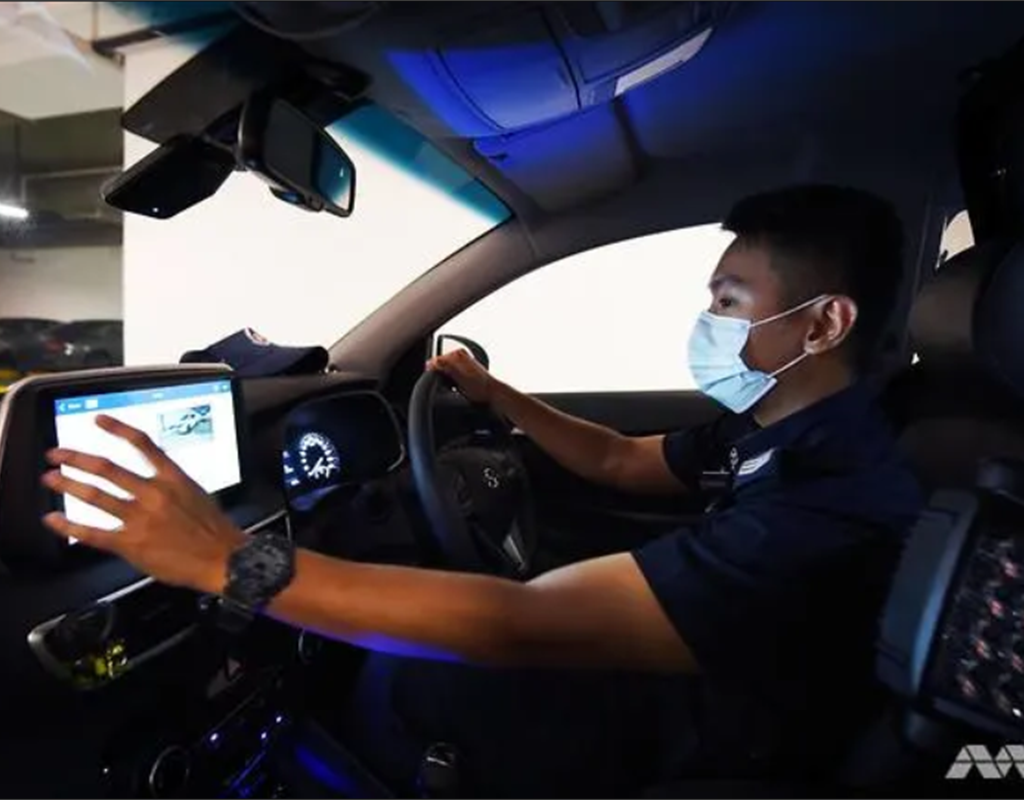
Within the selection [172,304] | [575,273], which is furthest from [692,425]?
[172,304]

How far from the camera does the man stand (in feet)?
2.31

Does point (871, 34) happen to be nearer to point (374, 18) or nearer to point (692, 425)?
point (374, 18)

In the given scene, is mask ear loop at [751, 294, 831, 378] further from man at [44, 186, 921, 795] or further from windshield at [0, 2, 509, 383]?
windshield at [0, 2, 509, 383]

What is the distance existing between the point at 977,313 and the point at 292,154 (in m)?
0.76

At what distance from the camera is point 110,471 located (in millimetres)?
634

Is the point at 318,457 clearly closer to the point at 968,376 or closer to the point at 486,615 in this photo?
the point at 486,615

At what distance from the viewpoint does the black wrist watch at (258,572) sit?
67 centimetres

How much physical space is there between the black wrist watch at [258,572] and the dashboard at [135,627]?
0.36 feet

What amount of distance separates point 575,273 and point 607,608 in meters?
0.70

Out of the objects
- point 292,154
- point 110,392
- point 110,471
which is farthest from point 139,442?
point 292,154

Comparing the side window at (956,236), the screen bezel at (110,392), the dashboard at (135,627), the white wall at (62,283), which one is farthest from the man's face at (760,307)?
the white wall at (62,283)

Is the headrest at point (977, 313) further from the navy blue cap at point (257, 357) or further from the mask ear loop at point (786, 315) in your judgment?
the navy blue cap at point (257, 357)

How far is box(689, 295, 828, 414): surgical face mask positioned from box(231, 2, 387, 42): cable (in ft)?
1.75

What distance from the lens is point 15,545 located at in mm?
771
